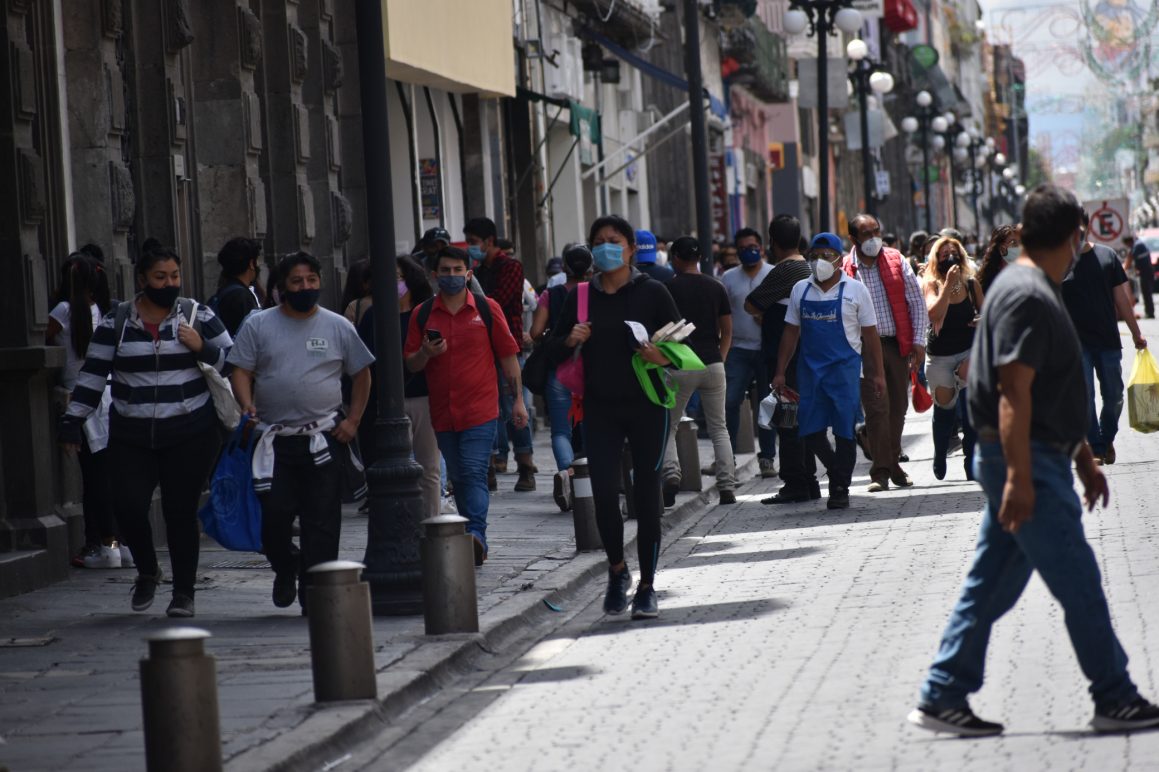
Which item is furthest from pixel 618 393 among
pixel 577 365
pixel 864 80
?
pixel 864 80

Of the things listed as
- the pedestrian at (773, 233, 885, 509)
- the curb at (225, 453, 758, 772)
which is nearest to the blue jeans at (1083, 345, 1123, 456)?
the pedestrian at (773, 233, 885, 509)

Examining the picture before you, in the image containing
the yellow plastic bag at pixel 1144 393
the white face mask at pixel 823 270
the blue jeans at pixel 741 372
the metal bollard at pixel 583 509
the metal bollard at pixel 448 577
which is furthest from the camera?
the blue jeans at pixel 741 372

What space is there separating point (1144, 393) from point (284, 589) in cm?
731

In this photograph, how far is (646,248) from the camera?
18203 millimetres

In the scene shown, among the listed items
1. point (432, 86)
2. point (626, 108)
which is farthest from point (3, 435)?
point (626, 108)

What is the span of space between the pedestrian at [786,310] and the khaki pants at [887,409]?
0.46 meters

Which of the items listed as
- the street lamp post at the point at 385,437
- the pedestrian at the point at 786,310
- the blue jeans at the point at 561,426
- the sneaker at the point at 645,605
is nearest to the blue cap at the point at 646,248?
the pedestrian at the point at 786,310

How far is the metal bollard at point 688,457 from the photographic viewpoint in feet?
54.2

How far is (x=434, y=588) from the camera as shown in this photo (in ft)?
32.5

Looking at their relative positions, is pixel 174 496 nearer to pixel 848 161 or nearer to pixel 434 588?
pixel 434 588

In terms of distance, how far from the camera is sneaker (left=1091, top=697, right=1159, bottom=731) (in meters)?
7.06

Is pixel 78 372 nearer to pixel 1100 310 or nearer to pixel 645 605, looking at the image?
pixel 645 605

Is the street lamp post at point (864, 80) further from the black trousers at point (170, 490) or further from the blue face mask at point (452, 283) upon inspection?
the black trousers at point (170, 490)

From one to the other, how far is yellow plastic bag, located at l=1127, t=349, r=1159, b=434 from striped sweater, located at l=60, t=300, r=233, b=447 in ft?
24.5
